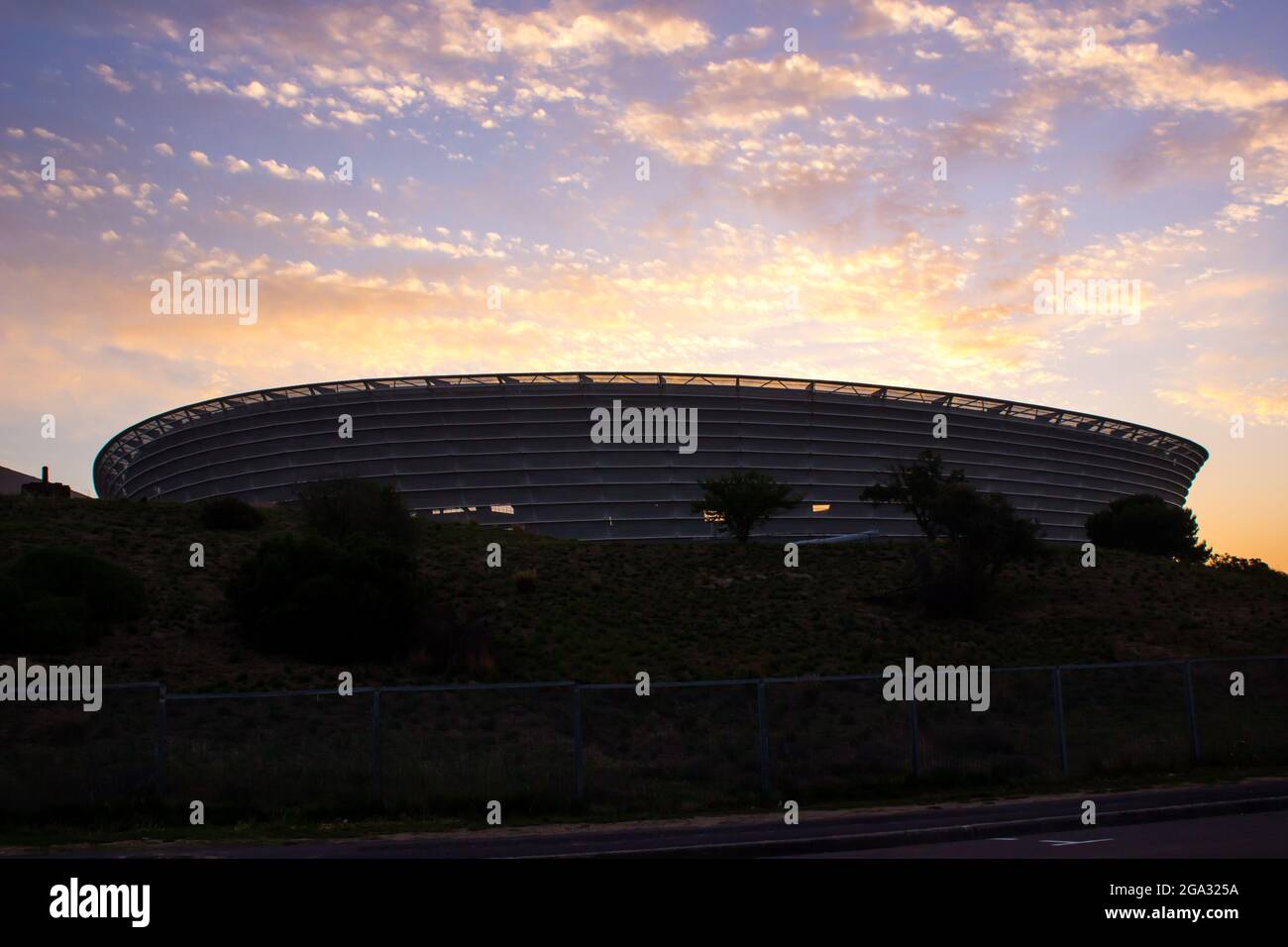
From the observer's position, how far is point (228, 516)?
53500 millimetres

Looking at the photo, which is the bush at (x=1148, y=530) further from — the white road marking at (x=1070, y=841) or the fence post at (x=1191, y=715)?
the white road marking at (x=1070, y=841)

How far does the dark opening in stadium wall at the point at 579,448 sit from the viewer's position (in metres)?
81.9

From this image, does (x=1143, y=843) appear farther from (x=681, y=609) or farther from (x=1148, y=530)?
(x=1148, y=530)

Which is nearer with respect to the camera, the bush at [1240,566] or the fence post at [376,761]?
the fence post at [376,761]

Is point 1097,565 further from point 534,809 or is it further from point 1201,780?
point 534,809

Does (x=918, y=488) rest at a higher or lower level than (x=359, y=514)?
higher

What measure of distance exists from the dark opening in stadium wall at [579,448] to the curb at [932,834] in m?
63.3

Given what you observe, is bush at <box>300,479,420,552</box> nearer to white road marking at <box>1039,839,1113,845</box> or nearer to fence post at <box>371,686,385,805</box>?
fence post at <box>371,686,385,805</box>

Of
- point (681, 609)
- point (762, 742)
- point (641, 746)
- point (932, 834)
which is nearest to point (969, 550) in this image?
point (681, 609)

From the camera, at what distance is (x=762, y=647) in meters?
41.3

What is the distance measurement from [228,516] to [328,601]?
18.8 metres

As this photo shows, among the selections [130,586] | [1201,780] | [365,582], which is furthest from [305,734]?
[130,586]

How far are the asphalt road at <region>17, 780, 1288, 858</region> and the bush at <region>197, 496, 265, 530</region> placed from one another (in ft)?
133

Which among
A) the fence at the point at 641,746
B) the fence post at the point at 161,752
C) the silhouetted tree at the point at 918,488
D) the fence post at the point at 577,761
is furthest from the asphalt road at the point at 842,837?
the silhouetted tree at the point at 918,488
